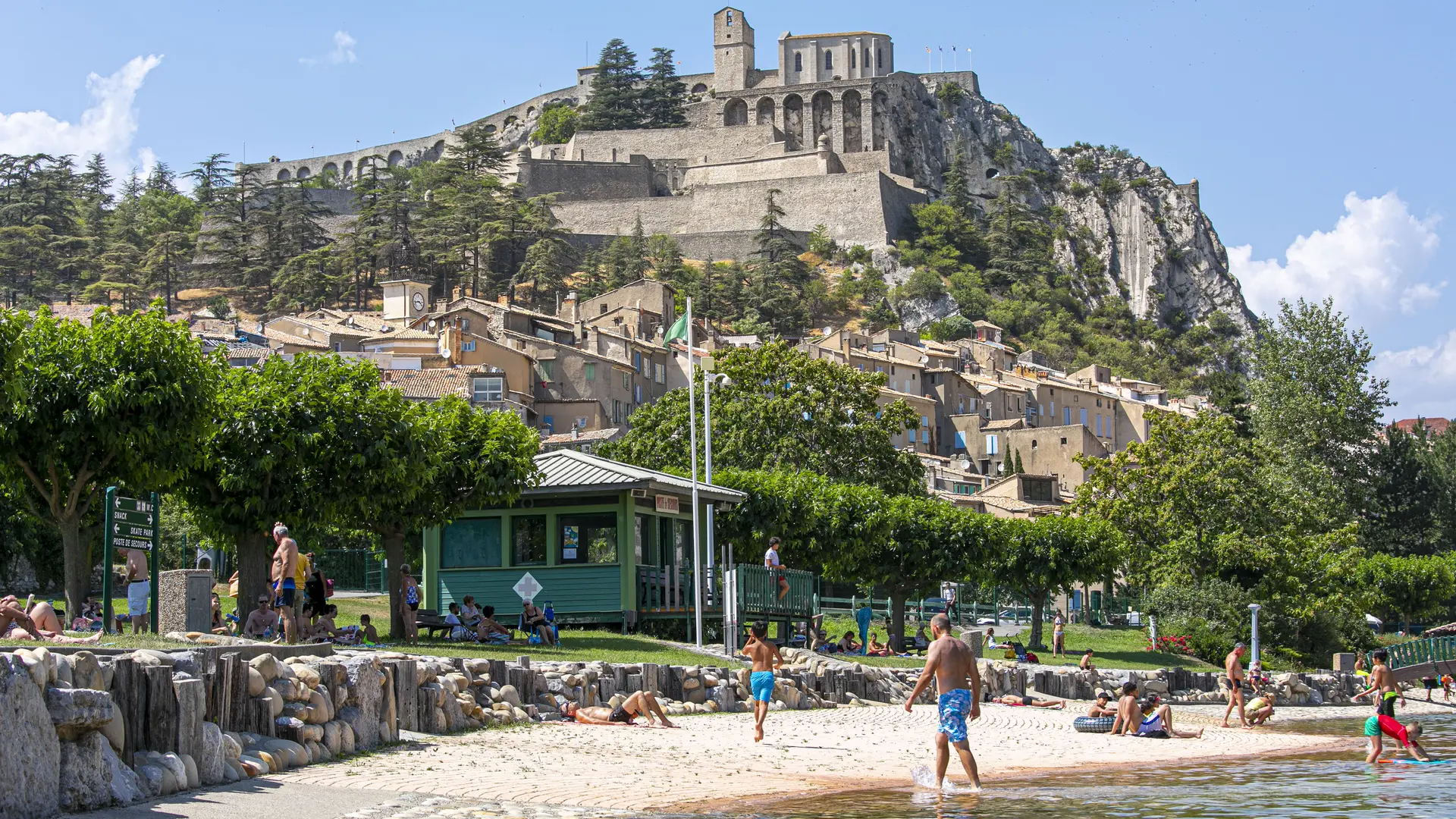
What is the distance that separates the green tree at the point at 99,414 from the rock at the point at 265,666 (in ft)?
27.5

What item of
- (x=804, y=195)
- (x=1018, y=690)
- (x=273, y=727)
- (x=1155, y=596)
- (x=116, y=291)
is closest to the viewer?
(x=273, y=727)

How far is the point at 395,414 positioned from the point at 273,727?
10.9 m

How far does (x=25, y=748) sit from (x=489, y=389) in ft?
196

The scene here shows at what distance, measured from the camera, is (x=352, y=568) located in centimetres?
4156

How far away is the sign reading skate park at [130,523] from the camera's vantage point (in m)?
16.1

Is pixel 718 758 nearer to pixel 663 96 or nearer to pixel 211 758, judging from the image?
pixel 211 758

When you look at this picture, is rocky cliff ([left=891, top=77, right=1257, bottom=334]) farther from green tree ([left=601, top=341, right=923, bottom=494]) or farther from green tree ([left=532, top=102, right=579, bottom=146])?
green tree ([left=601, top=341, right=923, bottom=494])

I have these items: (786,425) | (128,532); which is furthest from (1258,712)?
(128,532)

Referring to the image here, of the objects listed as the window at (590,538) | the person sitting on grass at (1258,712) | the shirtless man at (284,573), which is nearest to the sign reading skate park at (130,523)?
the shirtless man at (284,573)

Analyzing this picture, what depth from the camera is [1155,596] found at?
44.8 m

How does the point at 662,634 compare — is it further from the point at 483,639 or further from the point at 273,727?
the point at 273,727

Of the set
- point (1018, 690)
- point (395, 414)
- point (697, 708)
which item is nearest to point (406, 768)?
point (697, 708)

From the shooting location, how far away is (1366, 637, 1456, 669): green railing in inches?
1740

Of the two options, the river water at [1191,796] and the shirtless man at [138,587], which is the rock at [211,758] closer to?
the river water at [1191,796]
